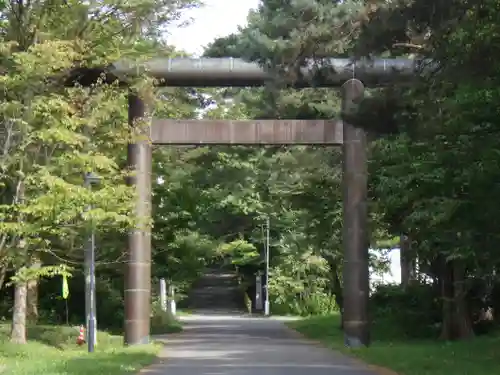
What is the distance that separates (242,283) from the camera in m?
79.2

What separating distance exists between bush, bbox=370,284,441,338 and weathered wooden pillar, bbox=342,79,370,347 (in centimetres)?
462

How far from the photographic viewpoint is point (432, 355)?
2211 cm

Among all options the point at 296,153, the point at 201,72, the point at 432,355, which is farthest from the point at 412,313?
the point at 201,72

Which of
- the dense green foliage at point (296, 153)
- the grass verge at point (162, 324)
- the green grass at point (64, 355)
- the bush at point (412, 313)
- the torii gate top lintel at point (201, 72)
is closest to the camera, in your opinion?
the dense green foliage at point (296, 153)

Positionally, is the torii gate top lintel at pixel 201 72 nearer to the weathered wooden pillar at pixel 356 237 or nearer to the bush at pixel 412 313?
the weathered wooden pillar at pixel 356 237

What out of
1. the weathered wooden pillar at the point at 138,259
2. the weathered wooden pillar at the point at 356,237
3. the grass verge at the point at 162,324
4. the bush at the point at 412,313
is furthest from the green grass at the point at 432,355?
the grass verge at the point at 162,324

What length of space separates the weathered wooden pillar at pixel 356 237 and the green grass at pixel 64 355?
20.6ft

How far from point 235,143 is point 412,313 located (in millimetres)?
9803

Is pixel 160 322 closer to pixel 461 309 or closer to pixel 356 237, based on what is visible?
pixel 356 237

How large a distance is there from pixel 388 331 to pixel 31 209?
17766mm

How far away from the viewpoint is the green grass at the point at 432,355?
1844 centimetres

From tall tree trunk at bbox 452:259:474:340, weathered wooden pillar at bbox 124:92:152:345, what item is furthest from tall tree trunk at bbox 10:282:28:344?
tall tree trunk at bbox 452:259:474:340

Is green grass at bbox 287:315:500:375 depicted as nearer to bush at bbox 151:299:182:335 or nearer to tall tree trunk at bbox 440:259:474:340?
tall tree trunk at bbox 440:259:474:340

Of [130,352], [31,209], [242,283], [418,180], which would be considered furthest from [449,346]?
[242,283]
